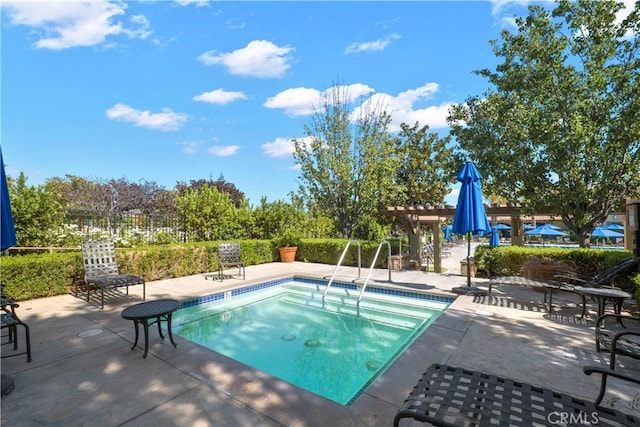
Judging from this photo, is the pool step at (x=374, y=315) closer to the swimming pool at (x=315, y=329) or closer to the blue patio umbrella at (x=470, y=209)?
the swimming pool at (x=315, y=329)

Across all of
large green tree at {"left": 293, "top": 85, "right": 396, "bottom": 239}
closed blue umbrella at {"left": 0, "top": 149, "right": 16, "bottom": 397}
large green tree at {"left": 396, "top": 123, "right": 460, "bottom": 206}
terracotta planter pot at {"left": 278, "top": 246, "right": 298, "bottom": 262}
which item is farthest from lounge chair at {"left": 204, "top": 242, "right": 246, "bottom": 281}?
large green tree at {"left": 396, "top": 123, "right": 460, "bottom": 206}

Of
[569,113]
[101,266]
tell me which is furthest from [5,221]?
[569,113]

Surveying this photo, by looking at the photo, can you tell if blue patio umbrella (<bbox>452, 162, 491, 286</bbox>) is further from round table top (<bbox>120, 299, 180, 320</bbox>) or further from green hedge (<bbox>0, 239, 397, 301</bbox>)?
round table top (<bbox>120, 299, 180, 320</bbox>)

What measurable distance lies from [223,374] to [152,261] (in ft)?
19.7

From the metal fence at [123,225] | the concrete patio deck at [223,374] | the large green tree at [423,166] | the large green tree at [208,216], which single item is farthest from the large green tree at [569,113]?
the metal fence at [123,225]

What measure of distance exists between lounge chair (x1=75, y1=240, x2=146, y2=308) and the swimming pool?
1.20 m

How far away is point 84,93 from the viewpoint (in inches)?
585

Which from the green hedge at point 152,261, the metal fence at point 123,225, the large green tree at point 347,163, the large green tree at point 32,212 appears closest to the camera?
the green hedge at point 152,261

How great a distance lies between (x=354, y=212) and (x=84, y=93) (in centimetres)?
1421

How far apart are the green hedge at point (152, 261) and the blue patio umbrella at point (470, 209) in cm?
439

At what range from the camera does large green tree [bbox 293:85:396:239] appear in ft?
42.4

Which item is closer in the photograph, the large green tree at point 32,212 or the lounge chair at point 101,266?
the lounge chair at point 101,266

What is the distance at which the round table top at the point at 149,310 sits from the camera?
11.2 ft

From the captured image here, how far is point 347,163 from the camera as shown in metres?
13.1
